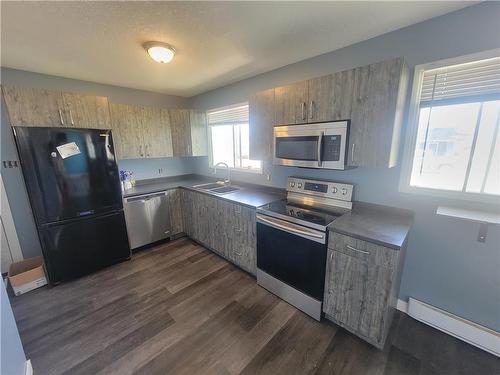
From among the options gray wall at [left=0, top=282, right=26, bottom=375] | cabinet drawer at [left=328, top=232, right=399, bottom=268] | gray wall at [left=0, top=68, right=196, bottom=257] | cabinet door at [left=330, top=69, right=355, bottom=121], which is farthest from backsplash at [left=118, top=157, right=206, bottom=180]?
cabinet drawer at [left=328, top=232, right=399, bottom=268]

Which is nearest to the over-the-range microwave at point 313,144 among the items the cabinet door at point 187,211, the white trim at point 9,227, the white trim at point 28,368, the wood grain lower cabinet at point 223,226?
the wood grain lower cabinet at point 223,226

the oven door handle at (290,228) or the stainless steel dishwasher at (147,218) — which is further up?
the oven door handle at (290,228)

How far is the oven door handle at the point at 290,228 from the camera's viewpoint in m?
1.67

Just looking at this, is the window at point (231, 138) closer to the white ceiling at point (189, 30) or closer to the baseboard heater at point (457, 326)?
the white ceiling at point (189, 30)

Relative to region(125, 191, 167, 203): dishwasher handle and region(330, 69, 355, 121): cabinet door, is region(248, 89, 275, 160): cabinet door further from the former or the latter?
region(125, 191, 167, 203): dishwasher handle

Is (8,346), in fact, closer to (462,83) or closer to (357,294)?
(357,294)

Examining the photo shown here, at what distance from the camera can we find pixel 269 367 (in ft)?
4.77

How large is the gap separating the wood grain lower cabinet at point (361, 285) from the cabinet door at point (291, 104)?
118 cm

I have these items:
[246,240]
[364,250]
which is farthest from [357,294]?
[246,240]

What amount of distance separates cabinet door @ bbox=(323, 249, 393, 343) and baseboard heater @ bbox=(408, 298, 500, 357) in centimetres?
59

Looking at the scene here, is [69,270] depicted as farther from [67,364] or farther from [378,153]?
[378,153]

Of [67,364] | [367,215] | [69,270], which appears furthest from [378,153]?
[69,270]

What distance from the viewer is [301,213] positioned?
6.49 feet

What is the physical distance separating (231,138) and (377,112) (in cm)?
224
